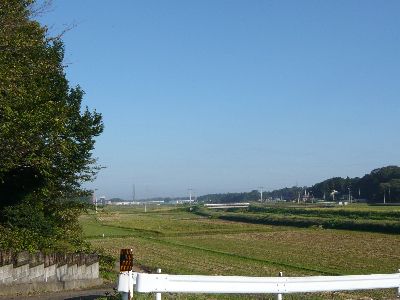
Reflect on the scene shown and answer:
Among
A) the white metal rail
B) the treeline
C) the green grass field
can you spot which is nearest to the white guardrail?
the white metal rail

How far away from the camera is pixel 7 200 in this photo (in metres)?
18.7

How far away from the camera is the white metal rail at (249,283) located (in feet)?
26.2

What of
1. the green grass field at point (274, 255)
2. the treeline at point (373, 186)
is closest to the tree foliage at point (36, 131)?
the green grass field at point (274, 255)

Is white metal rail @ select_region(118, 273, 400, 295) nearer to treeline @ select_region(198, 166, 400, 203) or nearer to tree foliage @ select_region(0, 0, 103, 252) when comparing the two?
tree foliage @ select_region(0, 0, 103, 252)

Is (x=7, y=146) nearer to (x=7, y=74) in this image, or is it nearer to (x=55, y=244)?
(x=7, y=74)

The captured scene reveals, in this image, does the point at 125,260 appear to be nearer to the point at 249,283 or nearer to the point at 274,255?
the point at 249,283

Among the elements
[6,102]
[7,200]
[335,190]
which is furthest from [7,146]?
[335,190]

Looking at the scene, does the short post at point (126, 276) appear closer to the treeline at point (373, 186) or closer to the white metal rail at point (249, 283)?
the white metal rail at point (249, 283)

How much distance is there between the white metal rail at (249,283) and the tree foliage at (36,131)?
6843 millimetres

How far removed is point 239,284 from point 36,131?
781cm

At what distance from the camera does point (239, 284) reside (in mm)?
8648

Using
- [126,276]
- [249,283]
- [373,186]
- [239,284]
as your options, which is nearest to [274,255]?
[249,283]

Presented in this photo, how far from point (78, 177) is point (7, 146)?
9.27 meters

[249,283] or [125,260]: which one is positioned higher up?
[125,260]
